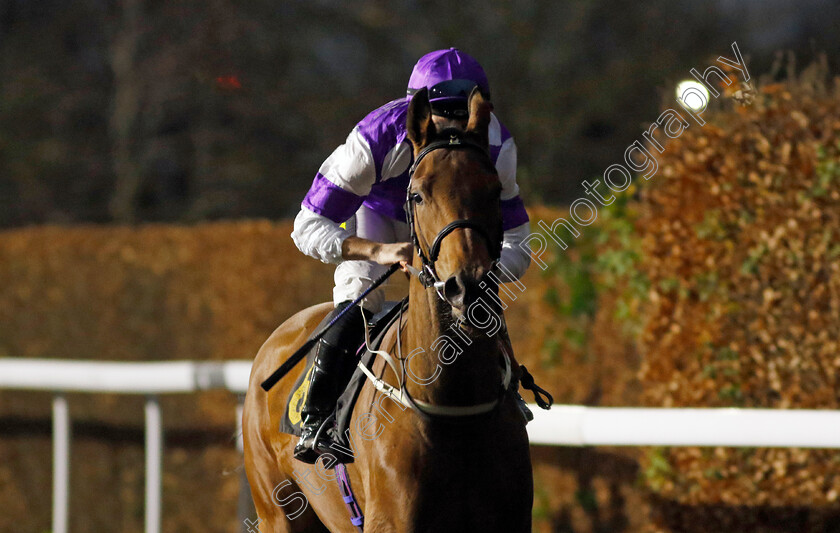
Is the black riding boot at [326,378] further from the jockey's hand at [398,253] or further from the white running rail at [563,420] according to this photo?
the white running rail at [563,420]

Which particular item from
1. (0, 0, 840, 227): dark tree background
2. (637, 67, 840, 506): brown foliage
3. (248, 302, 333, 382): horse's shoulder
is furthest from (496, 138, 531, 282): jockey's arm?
(0, 0, 840, 227): dark tree background

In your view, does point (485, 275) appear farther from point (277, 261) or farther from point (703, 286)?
point (277, 261)

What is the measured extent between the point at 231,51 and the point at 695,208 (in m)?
11.2

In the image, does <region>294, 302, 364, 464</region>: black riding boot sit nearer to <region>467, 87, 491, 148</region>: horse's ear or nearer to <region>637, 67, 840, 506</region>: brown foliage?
<region>467, 87, 491, 148</region>: horse's ear

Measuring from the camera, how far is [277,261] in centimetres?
788

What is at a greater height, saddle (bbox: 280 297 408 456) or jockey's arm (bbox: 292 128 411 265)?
jockey's arm (bbox: 292 128 411 265)

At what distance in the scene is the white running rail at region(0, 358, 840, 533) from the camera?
14.4 ft

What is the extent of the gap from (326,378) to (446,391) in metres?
0.69

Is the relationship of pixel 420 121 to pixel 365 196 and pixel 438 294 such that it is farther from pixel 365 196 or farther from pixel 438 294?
pixel 365 196

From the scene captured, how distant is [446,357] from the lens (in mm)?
3031

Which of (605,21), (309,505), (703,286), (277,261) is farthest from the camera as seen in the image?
(605,21)

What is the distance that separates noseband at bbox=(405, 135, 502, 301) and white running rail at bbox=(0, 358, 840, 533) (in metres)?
2.20

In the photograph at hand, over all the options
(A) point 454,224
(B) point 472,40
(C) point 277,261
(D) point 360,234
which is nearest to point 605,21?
(B) point 472,40

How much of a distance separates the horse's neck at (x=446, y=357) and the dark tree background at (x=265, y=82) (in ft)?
36.7
